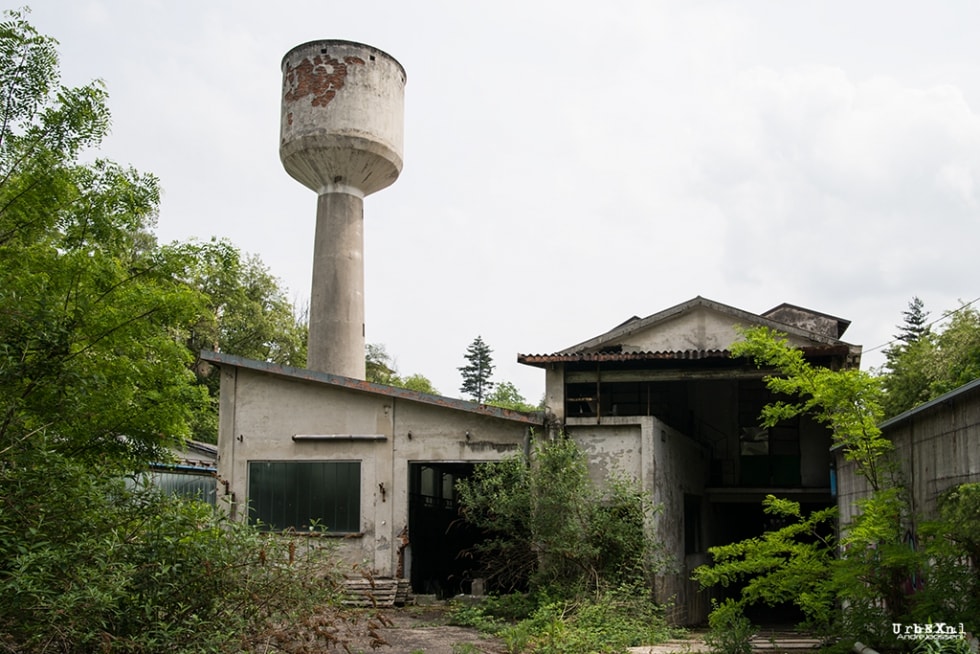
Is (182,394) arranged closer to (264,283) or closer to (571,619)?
(571,619)

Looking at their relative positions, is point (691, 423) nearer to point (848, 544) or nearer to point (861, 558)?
point (848, 544)

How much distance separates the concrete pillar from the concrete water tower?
0.02 meters

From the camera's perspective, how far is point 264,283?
1421 inches

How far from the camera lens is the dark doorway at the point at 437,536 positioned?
17.7 meters

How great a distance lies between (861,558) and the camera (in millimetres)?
10062

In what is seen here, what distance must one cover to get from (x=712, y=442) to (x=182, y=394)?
14593mm

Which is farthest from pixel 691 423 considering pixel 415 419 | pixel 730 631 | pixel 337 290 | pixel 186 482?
pixel 186 482

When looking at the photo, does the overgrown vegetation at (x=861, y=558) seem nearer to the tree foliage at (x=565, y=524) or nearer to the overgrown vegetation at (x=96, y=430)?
the tree foliage at (x=565, y=524)

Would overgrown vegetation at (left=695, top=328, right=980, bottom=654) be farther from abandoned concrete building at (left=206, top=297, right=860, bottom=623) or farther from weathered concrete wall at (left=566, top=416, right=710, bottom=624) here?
abandoned concrete building at (left=206, top=297, right=860, bottom=623)

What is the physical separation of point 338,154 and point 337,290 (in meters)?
3.21

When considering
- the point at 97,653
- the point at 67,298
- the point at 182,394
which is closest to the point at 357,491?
the point at 182,394

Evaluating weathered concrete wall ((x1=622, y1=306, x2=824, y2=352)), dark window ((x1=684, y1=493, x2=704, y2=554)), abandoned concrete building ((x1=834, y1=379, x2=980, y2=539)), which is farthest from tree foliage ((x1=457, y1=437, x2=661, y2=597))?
weathered concrete wall ((x1=622, y1=306, x2=824, y2=352))

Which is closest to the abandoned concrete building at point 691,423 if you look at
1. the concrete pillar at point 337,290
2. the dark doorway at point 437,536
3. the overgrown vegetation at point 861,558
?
the dark doorway at point 437,536

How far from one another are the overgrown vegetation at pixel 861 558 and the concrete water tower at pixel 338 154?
12.4 metres
